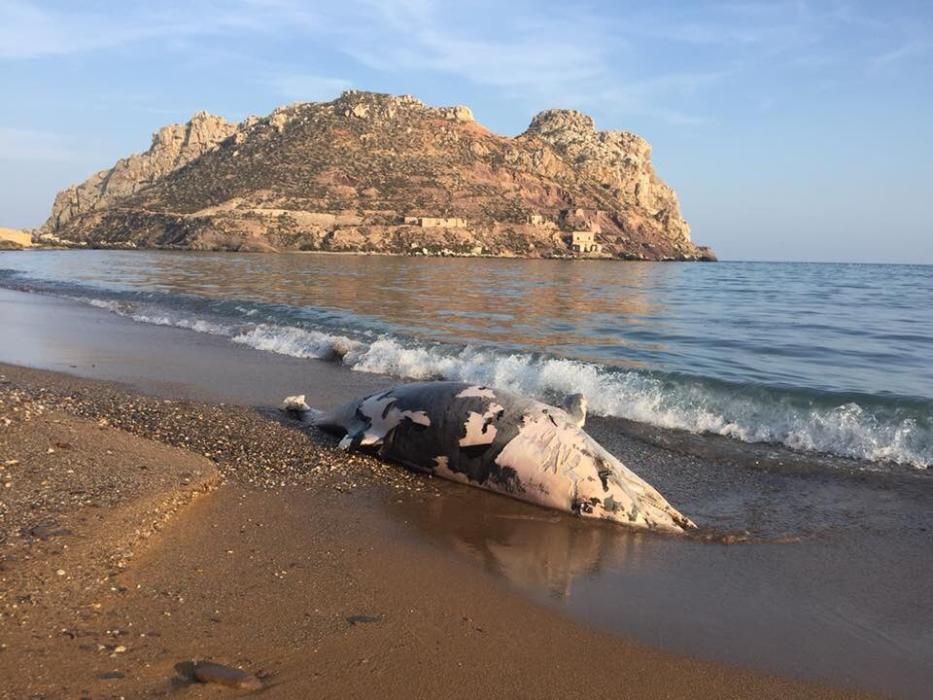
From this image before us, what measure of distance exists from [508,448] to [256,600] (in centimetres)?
294

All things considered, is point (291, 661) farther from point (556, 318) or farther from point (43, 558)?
point (556, 318)

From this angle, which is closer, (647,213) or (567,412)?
(567,412)

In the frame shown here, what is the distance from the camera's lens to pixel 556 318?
2073 cm

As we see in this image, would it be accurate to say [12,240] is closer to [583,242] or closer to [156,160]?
[583,242]

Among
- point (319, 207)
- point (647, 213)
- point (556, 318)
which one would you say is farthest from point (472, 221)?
point (556, 318)

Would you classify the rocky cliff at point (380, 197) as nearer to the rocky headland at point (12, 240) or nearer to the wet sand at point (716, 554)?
the rocky headland at point (12, 240)

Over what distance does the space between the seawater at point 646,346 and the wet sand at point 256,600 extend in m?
5.18

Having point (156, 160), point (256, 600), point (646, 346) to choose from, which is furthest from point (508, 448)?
point (156, 160)

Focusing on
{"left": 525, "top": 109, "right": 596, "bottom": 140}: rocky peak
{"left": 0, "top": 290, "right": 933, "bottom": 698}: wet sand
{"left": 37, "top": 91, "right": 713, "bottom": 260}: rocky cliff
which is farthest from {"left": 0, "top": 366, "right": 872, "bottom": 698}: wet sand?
{"left": 525, "top": 109, "right": 596, "bottom": 140}: rocky peak

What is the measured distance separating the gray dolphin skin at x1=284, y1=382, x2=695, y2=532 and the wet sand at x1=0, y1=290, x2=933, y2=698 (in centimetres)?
21

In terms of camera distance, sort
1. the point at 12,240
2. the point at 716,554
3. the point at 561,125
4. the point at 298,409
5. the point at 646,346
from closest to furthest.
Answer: the point at 716,554 → the point at 298,409 → the point at 646,346 → the point at 12,240 → the point at 561,125

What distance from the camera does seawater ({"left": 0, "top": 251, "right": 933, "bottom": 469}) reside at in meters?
8.98

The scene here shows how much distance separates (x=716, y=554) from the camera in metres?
5.10

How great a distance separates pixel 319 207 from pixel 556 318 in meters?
84.7
